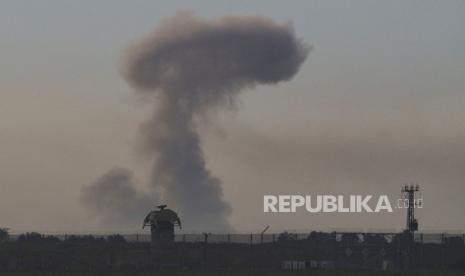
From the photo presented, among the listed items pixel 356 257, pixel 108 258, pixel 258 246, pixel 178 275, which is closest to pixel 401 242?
pixel 356 257

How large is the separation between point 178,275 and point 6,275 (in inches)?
623

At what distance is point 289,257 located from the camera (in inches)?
7067

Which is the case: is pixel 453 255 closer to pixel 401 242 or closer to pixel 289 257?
pixel 401 242

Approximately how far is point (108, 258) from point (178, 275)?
53.4 meters

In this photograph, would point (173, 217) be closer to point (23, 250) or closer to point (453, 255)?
point (23, 250)

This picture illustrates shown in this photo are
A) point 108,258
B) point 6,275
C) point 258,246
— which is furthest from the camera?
point 258,246

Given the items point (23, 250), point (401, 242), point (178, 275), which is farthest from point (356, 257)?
point (178, 275)

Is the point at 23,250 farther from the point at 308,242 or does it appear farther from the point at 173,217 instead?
the point at 308,242

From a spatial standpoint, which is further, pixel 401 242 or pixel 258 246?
pixel 258 246

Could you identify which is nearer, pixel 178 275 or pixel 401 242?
pixel 178 275

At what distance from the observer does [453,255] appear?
17612 cm

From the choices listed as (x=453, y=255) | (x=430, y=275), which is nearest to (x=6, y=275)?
(x=430, y=275)

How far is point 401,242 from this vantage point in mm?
176500

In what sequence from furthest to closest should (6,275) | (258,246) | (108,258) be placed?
(258,246) < (108,258) < (6,275)
